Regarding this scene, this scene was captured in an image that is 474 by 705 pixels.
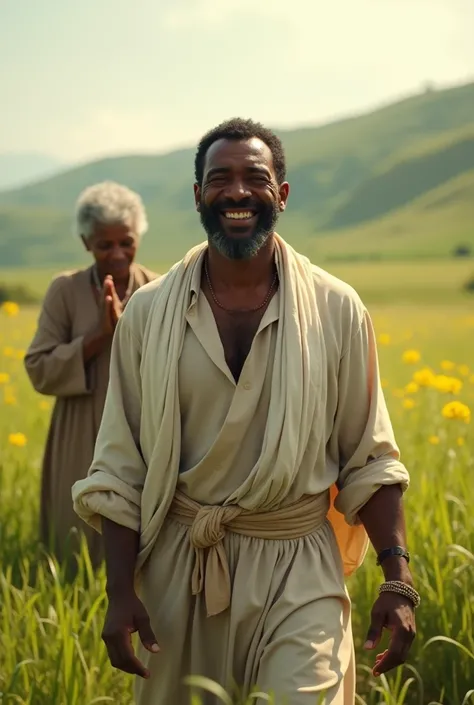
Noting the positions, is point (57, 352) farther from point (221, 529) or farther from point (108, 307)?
point (221, 529)

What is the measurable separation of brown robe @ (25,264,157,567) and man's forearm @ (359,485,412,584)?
2.52 m

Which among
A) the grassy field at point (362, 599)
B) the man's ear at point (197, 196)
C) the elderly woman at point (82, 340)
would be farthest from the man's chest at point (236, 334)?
the elderly woman at point (82, 340)

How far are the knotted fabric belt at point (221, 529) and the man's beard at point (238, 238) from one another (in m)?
0.69

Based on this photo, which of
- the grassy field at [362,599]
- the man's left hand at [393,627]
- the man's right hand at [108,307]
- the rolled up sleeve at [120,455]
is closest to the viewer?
the man's left hand at [393,627]

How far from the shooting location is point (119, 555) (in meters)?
3.14

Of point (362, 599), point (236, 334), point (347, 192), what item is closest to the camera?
point (236, 334)

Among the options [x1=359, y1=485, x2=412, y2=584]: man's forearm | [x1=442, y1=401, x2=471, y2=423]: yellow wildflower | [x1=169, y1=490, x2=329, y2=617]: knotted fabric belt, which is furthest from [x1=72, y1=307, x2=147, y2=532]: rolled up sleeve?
[x1=442, y1=401, x2=471, y2=423]: yellow wildflower

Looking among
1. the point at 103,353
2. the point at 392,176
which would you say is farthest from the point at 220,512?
the point at 392,176

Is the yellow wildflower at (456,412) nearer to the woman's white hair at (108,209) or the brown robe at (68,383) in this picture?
the brown robe at (68,383)

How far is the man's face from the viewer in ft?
10.3

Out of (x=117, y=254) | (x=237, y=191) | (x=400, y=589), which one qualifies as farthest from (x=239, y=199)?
(x=117, y=254)

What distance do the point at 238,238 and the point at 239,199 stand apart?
0.11 m

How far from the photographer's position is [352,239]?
92.9m

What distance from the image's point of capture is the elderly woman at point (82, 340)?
5449 mm
